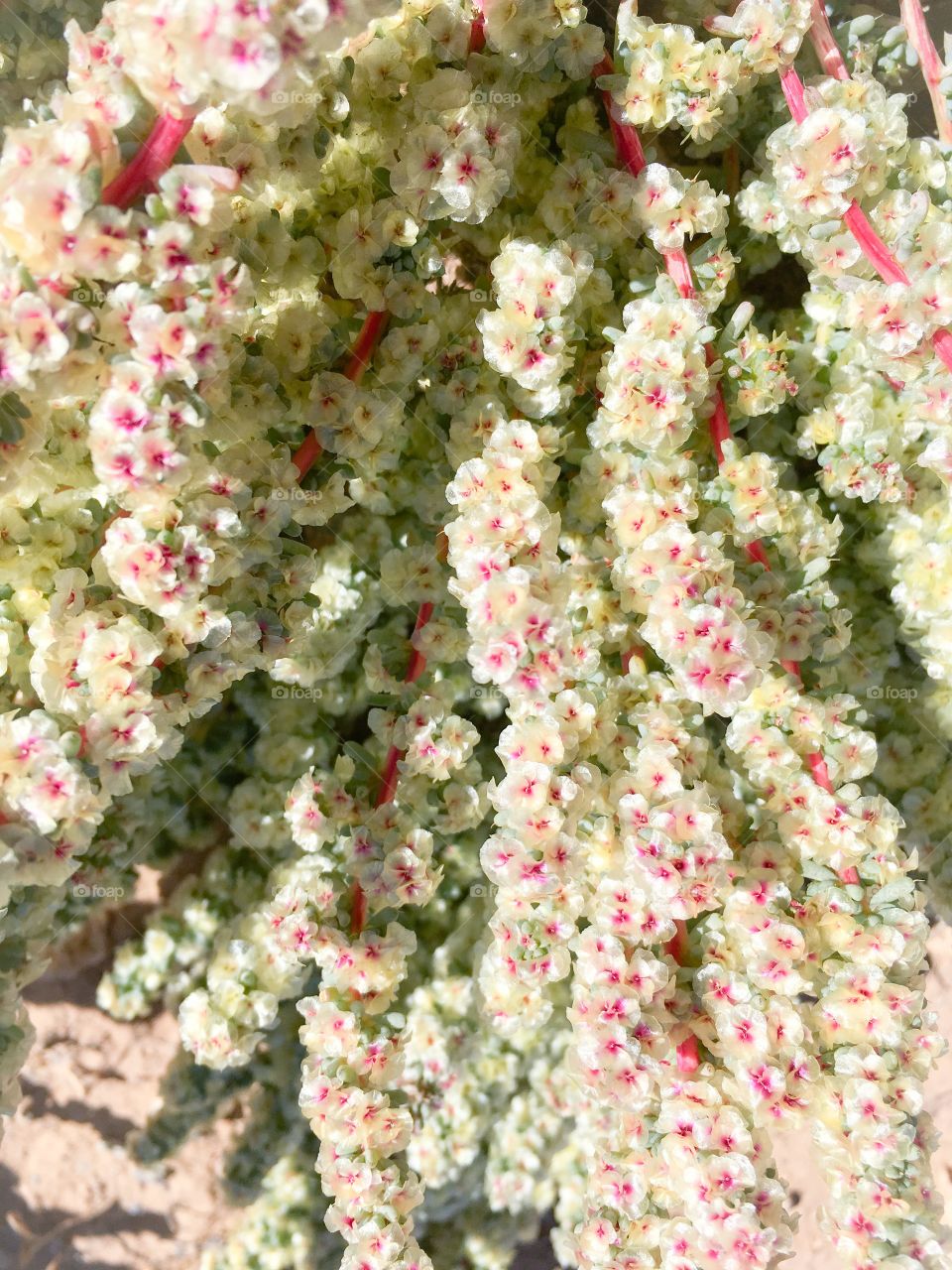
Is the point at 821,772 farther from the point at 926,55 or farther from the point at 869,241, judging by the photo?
the point at 926,55

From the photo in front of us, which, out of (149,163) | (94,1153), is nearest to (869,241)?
(149,163)

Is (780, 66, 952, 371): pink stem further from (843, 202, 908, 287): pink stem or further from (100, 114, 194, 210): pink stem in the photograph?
(100, 114, 194, 210): pink stem

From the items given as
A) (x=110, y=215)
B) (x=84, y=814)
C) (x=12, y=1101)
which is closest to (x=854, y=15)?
(x=110, y=215)

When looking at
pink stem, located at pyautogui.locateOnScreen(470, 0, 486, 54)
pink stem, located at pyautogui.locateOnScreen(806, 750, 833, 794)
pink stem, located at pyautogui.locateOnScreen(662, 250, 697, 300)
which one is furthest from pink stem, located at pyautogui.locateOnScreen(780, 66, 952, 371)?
pink stem, located at pyautogui.locateOnScreen(806, 750, 833, 794)

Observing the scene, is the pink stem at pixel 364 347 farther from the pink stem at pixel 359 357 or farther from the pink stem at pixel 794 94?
the pink stem at pixel 794 94

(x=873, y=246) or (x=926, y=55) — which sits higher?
(x=926, y=55)
